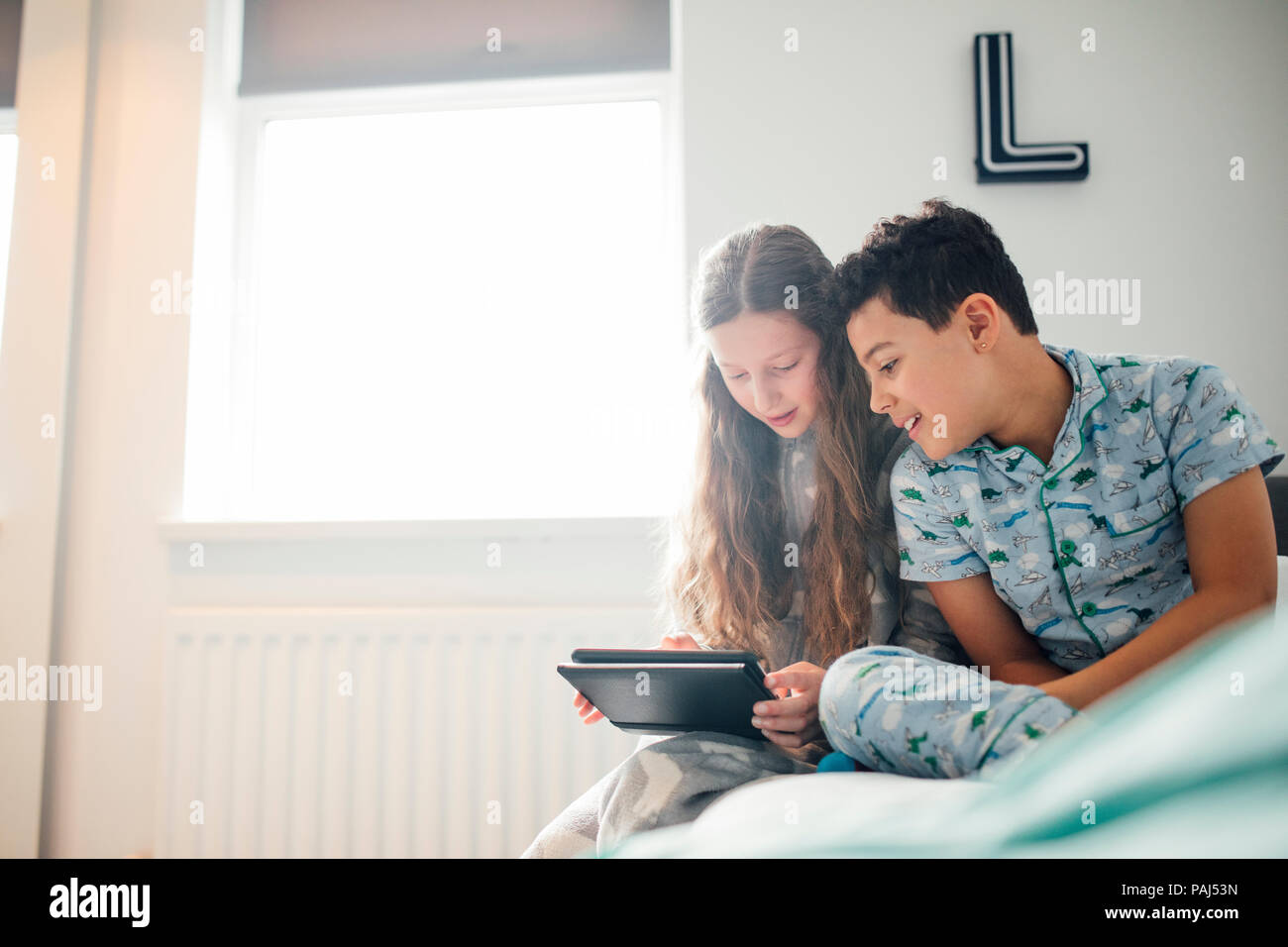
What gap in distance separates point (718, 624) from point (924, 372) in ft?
1.38

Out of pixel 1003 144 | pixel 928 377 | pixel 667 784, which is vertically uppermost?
pixel 1003 144

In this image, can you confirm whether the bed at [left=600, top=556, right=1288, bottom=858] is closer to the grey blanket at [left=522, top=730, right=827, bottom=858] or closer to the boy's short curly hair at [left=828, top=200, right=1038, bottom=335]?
the grey blanket at [left=522, top=730, right=827, bottom=858]

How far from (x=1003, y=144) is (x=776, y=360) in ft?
2.80

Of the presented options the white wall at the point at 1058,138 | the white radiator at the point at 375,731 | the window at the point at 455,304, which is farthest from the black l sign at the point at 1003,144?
the white radiator at the point at 375,731

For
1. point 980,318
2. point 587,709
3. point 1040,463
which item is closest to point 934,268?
point 980,318

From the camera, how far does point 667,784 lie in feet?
2.46

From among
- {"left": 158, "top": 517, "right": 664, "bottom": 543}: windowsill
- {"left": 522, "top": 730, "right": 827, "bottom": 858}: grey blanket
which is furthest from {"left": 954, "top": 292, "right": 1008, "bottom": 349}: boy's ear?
→ {"left": 158, "top": 517, "right": 664, "bottom": 543}: windowsill

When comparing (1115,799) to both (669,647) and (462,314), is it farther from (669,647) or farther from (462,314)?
(462,314)

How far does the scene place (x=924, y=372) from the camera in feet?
2.81

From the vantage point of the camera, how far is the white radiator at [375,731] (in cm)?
149

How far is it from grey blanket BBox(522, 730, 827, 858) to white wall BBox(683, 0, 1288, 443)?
3.51ft

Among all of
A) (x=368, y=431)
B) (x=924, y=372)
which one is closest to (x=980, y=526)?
(x=924, y=372)

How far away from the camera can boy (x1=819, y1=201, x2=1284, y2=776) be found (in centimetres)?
81
